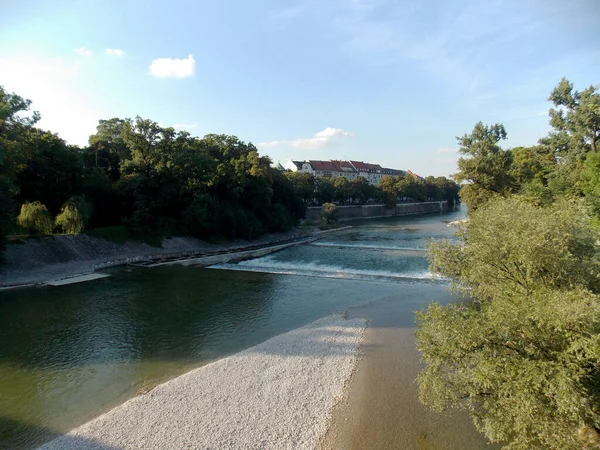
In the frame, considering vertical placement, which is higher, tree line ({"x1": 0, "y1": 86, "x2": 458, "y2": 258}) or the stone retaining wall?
tree line ({"x1": 0, "y1": 86, "x2": 458, "y2": 258})

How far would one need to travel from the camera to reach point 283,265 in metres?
36.2

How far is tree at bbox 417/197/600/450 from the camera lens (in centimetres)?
673

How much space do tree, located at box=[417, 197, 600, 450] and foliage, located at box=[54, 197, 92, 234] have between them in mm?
34311

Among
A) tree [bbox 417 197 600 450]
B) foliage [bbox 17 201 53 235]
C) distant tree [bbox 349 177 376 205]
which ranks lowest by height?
tree [bbox 417 197 600 450]

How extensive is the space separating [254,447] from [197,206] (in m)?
37.7

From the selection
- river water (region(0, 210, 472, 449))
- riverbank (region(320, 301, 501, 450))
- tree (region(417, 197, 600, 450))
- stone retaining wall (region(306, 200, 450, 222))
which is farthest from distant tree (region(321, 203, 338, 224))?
tree (region(417, 197, 600, 450))

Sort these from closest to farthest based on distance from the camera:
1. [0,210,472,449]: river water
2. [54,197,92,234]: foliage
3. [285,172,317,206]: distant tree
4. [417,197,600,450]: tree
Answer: [417,197,600,450]: tree < [0,210,472,449]: river water < [54,197,92,234]: foliage < [285,172,317,206]: distant tree

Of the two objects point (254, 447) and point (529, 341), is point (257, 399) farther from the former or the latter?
point (529, 341)

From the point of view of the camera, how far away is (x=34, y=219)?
30969 mm

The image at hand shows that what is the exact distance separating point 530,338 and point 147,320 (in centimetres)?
→ 1883

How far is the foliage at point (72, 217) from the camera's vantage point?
33.4 meters

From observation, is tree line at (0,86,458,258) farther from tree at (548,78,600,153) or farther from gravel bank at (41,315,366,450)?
tree at (548,78,600,153)

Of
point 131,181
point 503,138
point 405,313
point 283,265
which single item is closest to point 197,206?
point 131,181

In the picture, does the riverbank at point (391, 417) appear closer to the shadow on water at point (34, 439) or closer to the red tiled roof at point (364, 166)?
the shadow on water at point (34, 439)
